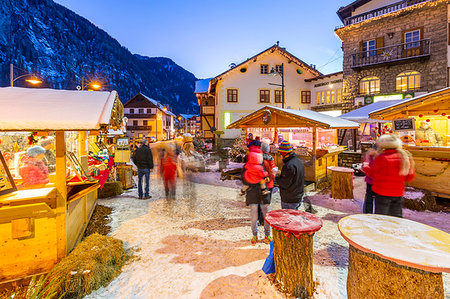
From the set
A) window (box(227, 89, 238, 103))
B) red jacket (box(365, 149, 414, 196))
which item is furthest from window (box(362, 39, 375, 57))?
red jacket (box(365, 149, 414, 196))

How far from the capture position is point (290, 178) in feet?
13.8

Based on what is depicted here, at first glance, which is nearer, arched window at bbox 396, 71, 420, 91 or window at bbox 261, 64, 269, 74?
arched window at bbox 396, 71, 420, 91

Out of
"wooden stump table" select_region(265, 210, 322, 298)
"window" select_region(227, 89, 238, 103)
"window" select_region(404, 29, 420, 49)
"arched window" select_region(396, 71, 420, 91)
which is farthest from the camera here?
→ "window" select_region(227, 89, 238, 103)

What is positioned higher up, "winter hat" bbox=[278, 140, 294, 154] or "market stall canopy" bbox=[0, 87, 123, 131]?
"market stall canopy" bbox=[0, 87, 123, 131]

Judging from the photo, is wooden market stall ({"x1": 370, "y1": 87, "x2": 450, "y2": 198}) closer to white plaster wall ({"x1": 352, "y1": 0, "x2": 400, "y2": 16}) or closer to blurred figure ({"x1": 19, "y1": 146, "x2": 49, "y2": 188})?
blurred figure ({"x1": 19, "y1": 146, "x2": 49, "y2": 188})

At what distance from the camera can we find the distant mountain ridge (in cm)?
7556

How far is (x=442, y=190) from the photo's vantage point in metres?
6.67

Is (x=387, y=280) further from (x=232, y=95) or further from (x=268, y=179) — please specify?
(x=232, y=95)

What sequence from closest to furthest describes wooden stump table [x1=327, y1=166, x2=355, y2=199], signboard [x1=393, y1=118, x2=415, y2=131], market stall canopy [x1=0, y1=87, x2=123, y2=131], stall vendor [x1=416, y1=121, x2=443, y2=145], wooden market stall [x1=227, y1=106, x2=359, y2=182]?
market stall canopy [x1=0, y1=87, x2=123, y2=131] < signboard [x1=393, y1=118, x2=415, y2=131] < wooden stump table [x1=327, y1=166, x2=355, y2=199] < stall vendor [x1=416, y1=121, x2=443, y2=145] < wooden market stall [x1=227, y1=106, x2=359, y2=182]

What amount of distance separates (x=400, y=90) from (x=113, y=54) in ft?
490

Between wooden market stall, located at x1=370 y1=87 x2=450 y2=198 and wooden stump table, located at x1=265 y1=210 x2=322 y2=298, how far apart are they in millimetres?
6116

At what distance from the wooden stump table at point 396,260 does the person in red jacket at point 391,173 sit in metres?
1.22

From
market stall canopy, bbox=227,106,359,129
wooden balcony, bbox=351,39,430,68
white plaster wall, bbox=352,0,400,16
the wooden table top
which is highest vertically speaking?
white plaster wall, bbox=352,0,400,16

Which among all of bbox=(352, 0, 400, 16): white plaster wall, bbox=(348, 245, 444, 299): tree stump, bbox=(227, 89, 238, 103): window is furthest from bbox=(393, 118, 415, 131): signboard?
bbox=(227, 89, 238, 103): window
